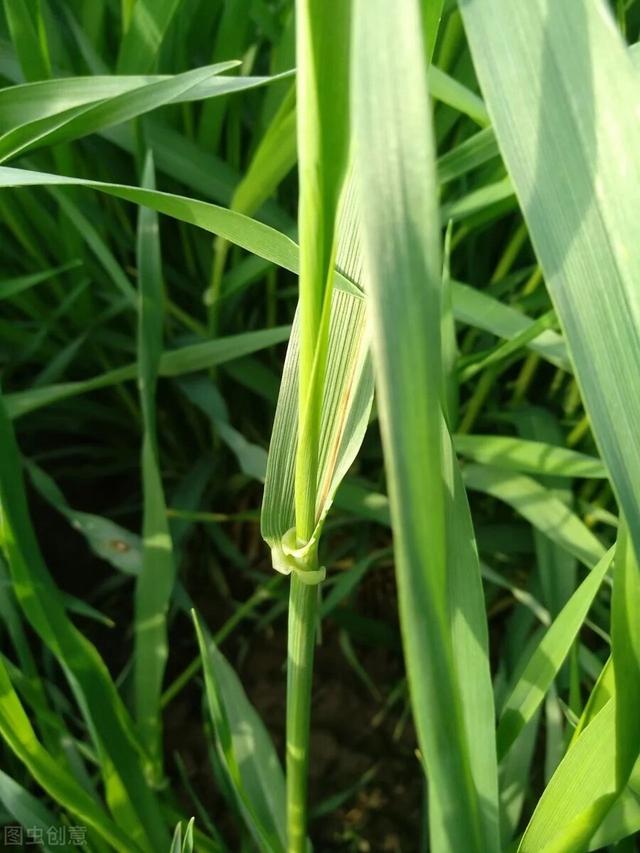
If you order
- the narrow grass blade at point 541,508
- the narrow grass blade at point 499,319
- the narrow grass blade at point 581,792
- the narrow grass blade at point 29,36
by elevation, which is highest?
the narrow grass blade at point 29,36

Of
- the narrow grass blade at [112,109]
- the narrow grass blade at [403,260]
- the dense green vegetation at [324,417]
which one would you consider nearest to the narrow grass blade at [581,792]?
the dense green vegetation at [324,417]

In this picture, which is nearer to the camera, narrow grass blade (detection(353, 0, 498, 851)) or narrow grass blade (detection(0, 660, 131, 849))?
narrow grass blade (detection(353, 0, 498, 851))

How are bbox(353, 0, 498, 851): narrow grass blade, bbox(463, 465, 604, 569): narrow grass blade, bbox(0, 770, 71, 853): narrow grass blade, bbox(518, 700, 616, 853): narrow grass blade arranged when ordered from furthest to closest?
1. bbox(463, 465, 604, 569): narrow grass blade
2. bbox(0, 770, 71, 853): narrow grass blade
3. bbox(518, 700, 616, 853): narrow grass blade
4. bbox(353, 0, 498, 851): narrow grass blade

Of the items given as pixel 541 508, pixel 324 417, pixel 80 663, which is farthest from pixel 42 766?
pixel 541 508

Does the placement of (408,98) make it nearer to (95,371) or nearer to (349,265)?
(349,265)

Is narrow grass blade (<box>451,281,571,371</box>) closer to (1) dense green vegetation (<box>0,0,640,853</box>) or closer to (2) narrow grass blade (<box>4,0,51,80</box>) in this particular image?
(1) dense green vegetation (<box>0,0,640,853</box>)

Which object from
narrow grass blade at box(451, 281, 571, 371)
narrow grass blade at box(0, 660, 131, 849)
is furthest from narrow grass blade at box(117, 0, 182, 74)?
narrow grass blade at box(0, 660, 131, 849)

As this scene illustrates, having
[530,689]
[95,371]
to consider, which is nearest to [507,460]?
[530,689]

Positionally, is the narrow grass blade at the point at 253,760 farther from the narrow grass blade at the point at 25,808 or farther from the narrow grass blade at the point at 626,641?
the narrow grass blade at the point at 626,641
